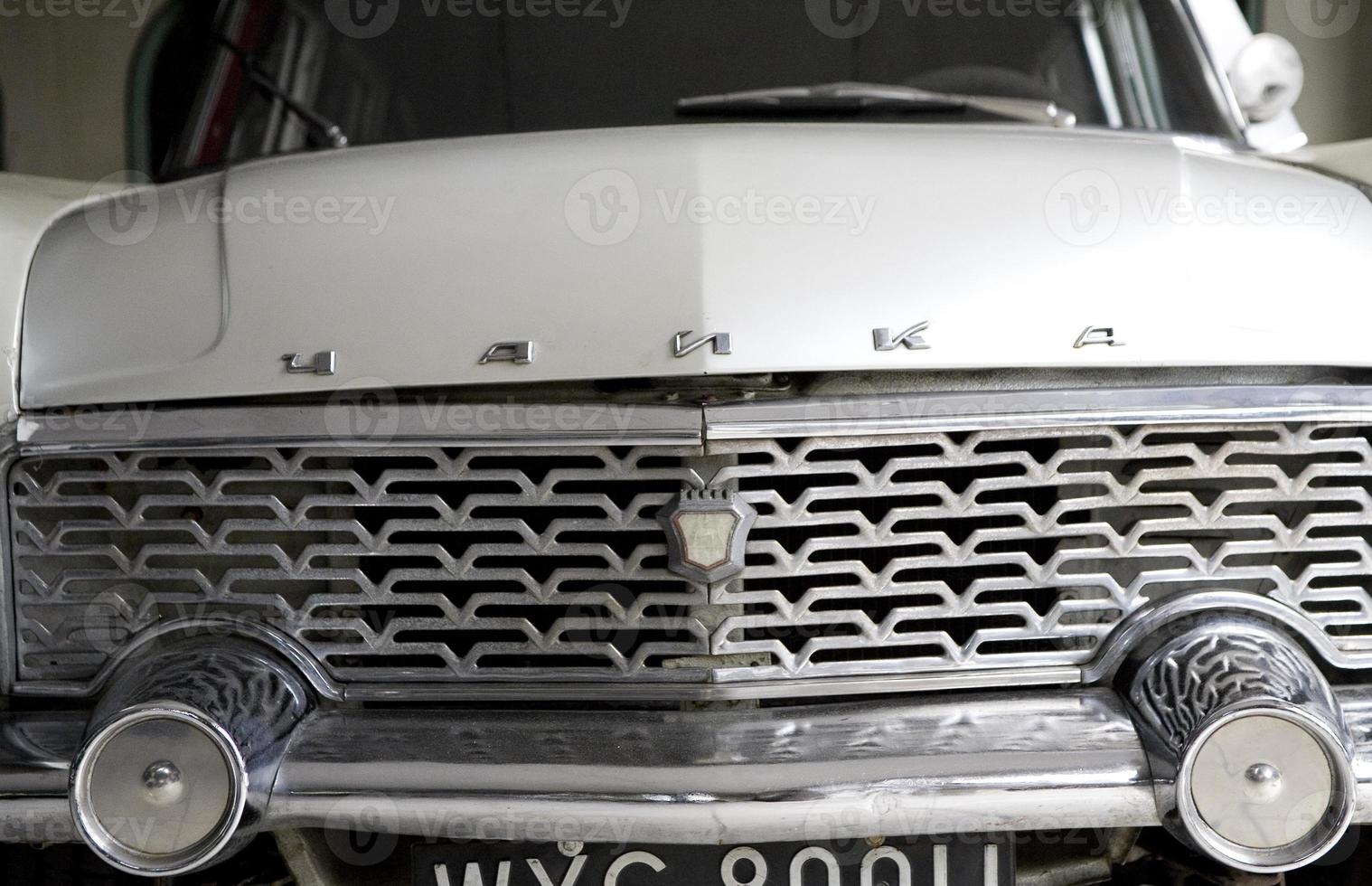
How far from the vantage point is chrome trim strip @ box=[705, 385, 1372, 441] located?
4.69 ft

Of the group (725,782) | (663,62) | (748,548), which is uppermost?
(663,62)

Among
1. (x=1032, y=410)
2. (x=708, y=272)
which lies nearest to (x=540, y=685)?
(x=708, y=272)

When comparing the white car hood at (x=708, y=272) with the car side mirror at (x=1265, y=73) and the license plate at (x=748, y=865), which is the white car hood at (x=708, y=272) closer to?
the license plate at (x=748, y=865)

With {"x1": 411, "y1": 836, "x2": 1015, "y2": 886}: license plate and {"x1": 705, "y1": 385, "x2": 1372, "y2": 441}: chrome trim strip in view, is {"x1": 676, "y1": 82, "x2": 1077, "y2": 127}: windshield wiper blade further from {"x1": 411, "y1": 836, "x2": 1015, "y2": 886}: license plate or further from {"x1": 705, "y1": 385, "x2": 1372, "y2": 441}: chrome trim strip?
{"x1": 411, "y1": 836, "x2": 1015, "y2": 886}: license plate

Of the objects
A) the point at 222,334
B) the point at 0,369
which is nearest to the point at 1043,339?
the point at 222,334

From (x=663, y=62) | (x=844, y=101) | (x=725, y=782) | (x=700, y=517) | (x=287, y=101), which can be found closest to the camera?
(x=725, y=782)

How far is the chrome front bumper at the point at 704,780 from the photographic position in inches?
52.3

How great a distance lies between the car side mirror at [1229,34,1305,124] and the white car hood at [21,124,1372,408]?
80 cm

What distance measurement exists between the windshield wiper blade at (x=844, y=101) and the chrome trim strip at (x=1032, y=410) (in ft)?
2.43

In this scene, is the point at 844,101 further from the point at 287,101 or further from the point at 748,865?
the point at 748,865

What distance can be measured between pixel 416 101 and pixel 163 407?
96cm

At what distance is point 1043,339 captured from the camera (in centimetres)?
144

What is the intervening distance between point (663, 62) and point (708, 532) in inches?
44.2

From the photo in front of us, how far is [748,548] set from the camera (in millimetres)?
1467
